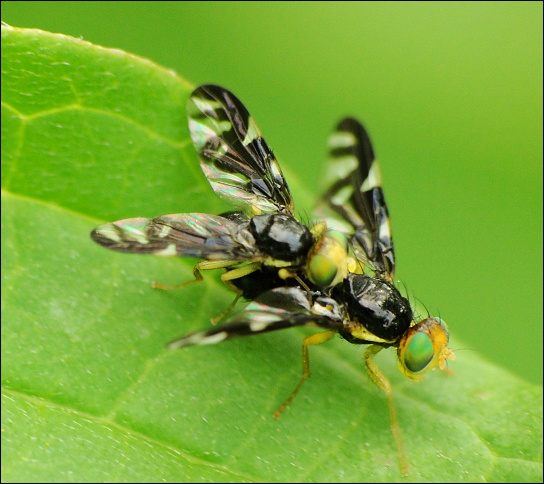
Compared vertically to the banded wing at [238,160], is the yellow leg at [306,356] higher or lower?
lower

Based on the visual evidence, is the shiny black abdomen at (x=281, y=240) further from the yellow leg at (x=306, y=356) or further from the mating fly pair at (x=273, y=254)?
the yellow leg at (x=306, y=356)

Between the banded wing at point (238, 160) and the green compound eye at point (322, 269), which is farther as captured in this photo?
the banded wing at point (238, 160)

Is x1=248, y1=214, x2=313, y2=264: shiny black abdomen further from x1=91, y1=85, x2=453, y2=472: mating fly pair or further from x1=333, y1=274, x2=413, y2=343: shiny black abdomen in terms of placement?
x1=333, y1=274, x2=413, y2=343: shiny black abdomen

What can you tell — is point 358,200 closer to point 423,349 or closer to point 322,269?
point 322,269

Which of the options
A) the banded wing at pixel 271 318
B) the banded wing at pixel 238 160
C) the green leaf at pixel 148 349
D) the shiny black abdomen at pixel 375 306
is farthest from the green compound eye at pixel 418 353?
the banded wing at pixel 238 160

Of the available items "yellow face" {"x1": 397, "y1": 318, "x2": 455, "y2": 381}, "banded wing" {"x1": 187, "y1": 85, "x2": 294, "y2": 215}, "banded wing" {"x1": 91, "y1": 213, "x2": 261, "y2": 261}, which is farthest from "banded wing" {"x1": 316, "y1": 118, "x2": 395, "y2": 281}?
"banded wing" {"x1": 91, "y1": 213, "x2": 261, "y2": 261}

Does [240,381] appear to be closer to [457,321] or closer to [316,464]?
[316,464]

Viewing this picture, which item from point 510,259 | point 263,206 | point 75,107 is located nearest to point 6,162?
point 75,107

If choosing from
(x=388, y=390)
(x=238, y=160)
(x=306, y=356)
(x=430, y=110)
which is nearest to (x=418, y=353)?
(x=388, y=390)

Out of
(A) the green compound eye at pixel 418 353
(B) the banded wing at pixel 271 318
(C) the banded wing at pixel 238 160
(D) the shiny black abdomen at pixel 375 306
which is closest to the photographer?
(B) the banded wing at pixel 271 318
